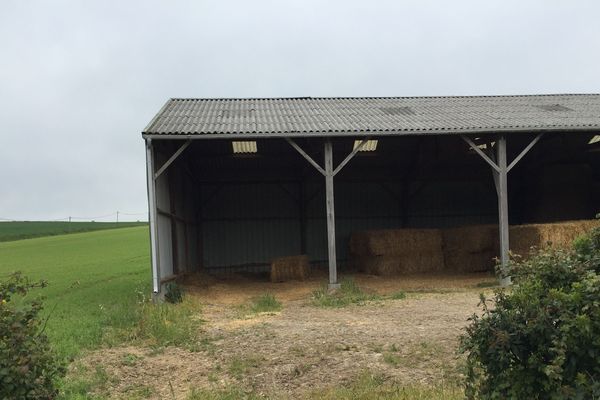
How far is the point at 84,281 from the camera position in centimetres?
1933

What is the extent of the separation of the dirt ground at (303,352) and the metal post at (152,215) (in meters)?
1.37

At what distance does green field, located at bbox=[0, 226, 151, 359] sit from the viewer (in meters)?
8.96

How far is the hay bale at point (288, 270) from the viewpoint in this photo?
16656 millimetres

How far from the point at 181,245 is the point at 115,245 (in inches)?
1093

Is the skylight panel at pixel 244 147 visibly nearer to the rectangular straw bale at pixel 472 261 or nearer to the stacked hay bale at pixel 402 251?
the stacked hay bale at pixel 402 251

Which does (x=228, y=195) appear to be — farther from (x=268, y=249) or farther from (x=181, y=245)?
(x=181, y=245)

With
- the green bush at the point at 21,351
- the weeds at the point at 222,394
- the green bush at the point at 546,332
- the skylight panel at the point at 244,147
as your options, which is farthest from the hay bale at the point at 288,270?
the green bush at the point at 546,332

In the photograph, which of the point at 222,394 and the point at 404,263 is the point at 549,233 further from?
the point at 222,394

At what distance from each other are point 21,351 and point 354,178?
1827 centimetres

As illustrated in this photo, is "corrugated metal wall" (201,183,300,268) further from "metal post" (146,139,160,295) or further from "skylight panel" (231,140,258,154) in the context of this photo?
"metal post" (146,139,160,295)

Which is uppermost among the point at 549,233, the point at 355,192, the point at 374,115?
the point at 374,115

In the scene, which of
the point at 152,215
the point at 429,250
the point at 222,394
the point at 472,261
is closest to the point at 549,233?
the point at 472,261

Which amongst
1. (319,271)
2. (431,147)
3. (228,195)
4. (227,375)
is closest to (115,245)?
(228,195)

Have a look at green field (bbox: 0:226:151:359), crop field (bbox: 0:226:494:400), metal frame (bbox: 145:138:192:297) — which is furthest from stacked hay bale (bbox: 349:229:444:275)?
metal frame (bbox: 145:138:192:297)
